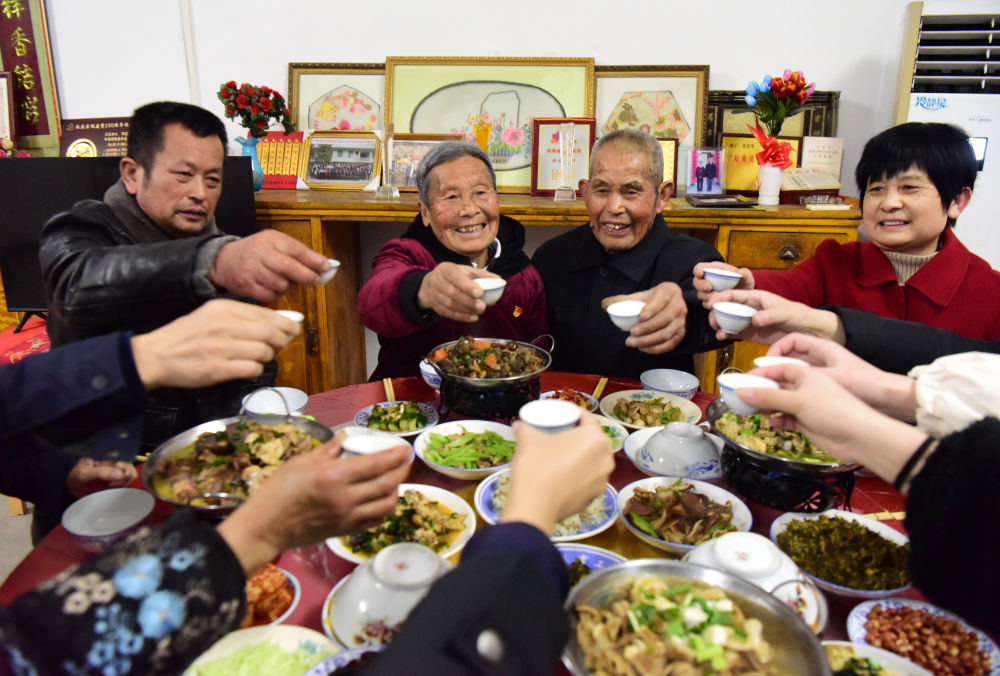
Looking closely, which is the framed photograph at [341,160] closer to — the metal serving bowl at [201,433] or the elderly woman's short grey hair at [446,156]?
the elderly woman's short grey hair at [446,156]

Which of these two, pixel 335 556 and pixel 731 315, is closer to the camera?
pixel 335 556

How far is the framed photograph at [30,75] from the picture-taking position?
4340 millimetres

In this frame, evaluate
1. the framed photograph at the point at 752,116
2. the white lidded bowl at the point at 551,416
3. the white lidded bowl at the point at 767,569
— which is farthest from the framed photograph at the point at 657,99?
the white lidded bowl at the point at 767,569

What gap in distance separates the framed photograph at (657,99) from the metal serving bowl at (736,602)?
3365 mm

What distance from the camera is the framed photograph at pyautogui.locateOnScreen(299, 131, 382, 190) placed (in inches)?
159

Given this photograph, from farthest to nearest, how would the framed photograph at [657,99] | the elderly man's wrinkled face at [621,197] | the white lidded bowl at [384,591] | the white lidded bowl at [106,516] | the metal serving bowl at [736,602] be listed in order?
the framed photograph at [657,99], the elderly man's wrinkled face at [621,197], the white lidded bowl at [106,516], the white lidded bowl at [384,591], the metal serving bowl at [736,602]

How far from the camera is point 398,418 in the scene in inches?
81.4

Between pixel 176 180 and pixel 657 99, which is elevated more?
pixel 657 99

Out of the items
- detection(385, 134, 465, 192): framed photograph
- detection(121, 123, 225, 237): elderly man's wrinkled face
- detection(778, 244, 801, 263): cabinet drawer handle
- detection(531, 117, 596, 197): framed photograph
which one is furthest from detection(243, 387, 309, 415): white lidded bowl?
detection(778, 244, 801, 263): cabinet drawer handle

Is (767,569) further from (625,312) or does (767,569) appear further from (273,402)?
(273,402)

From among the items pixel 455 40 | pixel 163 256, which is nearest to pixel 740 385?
pixel 163 256

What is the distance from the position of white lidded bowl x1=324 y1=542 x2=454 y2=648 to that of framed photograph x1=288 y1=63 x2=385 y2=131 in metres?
3.64

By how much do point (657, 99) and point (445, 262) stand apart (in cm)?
238

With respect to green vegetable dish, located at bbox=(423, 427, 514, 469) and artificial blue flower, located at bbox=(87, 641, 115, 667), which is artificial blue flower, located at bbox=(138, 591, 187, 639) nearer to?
artificial blue flower, located at bbox=(87, 641, 115, 667)
